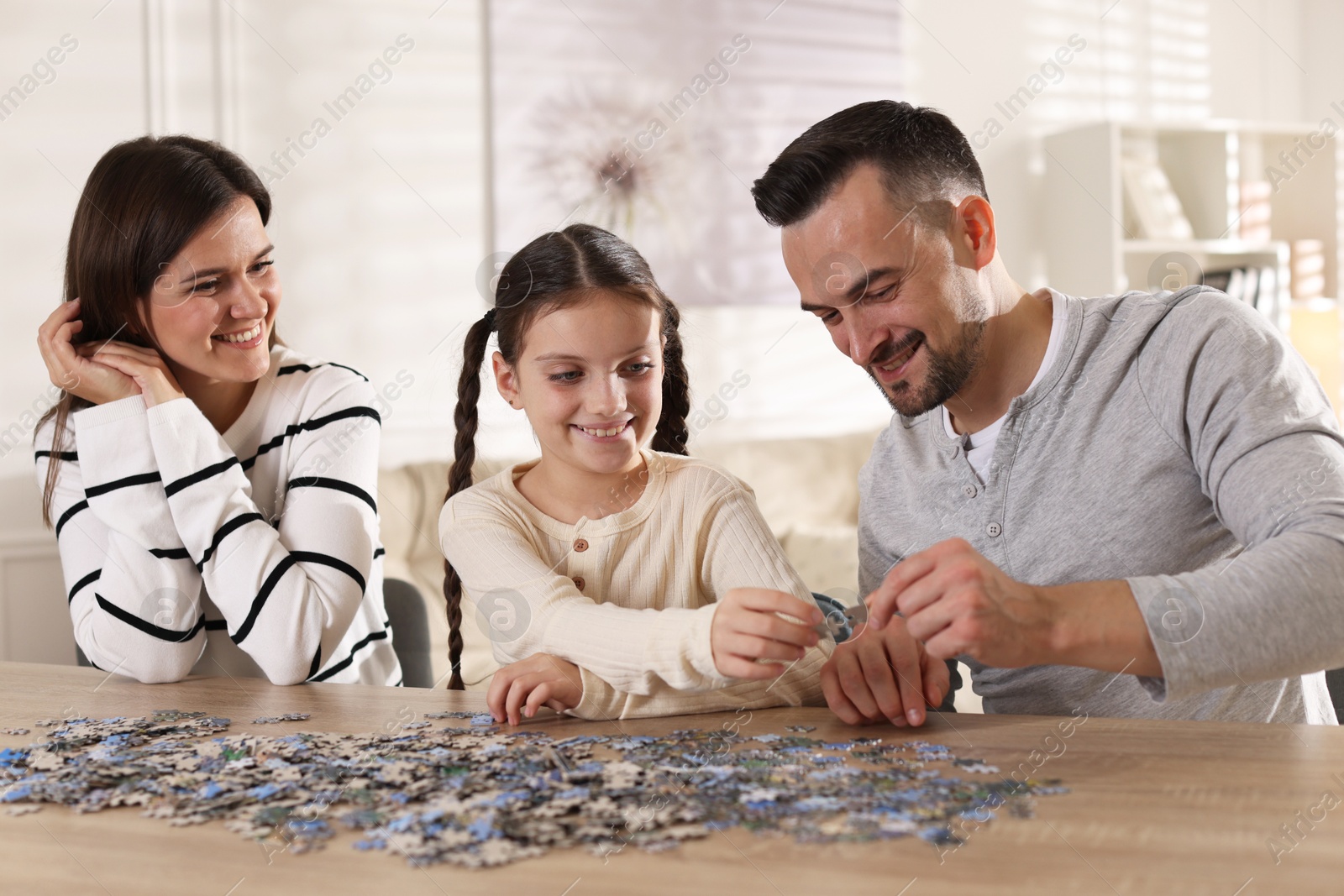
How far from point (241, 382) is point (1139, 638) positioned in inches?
69.8

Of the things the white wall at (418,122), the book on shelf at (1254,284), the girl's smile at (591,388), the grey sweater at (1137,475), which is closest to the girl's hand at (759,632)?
the girl's smile at (591,388)

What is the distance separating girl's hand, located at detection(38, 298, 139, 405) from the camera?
2062 mm

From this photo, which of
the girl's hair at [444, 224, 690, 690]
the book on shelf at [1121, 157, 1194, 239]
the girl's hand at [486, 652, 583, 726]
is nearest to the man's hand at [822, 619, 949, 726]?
the girl's hand at [486, 652, 583, 726]

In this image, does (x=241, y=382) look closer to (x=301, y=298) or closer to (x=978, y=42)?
(x=301, y=298)

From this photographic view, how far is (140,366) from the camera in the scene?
2.08m

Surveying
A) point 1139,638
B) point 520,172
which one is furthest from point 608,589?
point 520,172

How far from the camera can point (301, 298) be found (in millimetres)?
4234

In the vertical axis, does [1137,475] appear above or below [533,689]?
above

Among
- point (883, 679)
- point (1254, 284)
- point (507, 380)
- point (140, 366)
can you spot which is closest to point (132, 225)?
point (140, 366)

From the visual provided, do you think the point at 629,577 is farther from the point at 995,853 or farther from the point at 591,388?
the point at 995,853

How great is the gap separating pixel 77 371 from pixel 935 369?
155 centimetres

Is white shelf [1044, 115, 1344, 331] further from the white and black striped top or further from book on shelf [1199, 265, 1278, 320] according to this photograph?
the white and black striped top

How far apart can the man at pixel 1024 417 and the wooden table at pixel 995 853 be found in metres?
0.25

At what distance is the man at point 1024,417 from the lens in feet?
4.90
